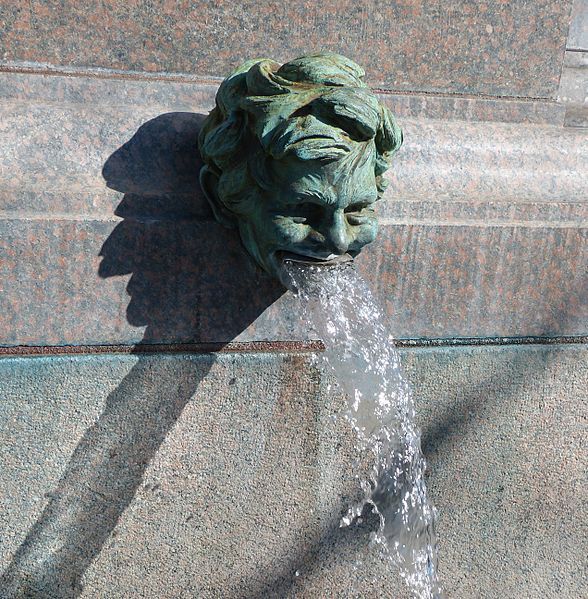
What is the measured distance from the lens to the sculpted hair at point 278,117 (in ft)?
6.77

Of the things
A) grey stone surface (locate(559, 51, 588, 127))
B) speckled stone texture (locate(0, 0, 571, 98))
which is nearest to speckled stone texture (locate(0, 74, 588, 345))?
speckled stone texture (locate(0, 0, 571, 98))

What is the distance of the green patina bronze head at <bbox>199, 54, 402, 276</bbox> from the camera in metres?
2.07

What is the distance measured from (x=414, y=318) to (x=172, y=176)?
38.0 inches

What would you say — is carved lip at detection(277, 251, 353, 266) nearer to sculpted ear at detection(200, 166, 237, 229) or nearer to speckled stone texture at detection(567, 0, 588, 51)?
sculpted ear at detection(200, 166, 237, 229)

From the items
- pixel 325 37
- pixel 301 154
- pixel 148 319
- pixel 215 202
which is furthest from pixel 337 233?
pixel 325 37

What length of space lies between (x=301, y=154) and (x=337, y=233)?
25 cm

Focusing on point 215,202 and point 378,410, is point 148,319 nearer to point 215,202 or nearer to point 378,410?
point 215,202

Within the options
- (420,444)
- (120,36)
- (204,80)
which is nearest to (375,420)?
(420,444)

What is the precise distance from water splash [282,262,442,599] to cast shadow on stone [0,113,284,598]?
23cm

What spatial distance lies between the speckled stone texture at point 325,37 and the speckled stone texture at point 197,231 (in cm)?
11

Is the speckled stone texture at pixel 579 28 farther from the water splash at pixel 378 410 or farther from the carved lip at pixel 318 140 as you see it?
the carved lip at pixel 318 140

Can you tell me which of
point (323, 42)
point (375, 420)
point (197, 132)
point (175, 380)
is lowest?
point (375, 420)

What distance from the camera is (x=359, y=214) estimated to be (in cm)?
225

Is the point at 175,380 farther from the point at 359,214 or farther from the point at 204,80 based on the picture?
the point at 204,80
